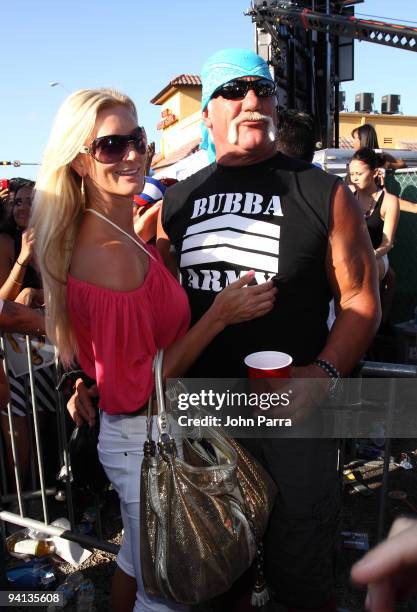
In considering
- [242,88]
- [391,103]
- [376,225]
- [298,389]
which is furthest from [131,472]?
[391,103]

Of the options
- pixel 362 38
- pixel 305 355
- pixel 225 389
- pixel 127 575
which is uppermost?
pixel 362 38

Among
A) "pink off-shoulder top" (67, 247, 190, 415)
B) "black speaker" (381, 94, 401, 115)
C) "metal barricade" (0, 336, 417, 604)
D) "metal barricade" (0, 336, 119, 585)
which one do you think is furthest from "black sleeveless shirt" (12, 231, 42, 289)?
"black speaker" (381, 94, 401, 115)

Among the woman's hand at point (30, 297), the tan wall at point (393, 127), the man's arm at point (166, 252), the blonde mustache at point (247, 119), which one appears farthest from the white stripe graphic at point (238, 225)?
the tan wall at point (393, 127)

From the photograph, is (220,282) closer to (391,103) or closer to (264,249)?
(264,249)

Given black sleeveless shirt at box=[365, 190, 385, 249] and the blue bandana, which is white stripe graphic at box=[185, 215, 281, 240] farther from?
black sleeveless shirt at box=[365, 190, 385, 249]

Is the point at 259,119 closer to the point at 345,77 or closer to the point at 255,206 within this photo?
the point at 255,206

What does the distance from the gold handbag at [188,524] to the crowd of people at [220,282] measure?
14 centimetres

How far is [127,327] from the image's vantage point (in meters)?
1.61

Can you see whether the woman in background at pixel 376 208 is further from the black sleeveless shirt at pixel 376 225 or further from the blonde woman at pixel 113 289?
the blonde woman at pixel 113 289

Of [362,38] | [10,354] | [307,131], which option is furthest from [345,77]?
[10,354]

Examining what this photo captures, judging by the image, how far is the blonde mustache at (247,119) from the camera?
2.00 m

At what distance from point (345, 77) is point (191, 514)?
10.6m

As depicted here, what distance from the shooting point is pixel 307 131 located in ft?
11.2

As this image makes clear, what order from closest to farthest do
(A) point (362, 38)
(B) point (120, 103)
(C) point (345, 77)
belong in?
(B) point (120, 103) → (C) point (345, 77) → (A) point (362, 38)
